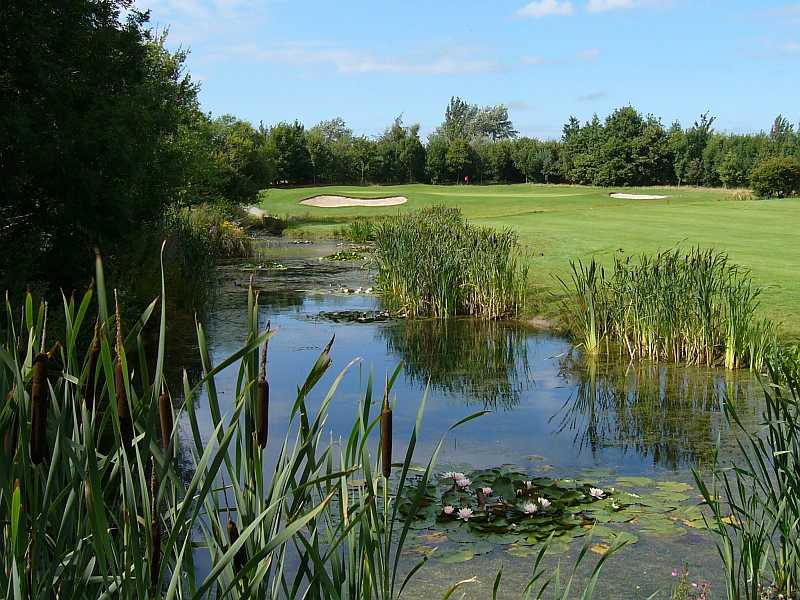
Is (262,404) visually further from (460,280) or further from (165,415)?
(460,280)

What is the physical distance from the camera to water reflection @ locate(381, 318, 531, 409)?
343 inches

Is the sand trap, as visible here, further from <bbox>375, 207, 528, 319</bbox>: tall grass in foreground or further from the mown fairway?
<bbox>375, 207, 528, 319</bbox>: tall grass in foreground

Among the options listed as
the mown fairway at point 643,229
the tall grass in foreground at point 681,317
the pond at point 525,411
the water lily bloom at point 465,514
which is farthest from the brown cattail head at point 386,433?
the mown fairway at point 643,229

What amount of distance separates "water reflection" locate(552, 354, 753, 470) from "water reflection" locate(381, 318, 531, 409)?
0.67m

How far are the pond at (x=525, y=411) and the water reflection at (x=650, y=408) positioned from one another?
15 mm

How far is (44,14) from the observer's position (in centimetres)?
820

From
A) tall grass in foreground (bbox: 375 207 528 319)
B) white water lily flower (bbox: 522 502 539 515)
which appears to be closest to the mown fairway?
tall grass in foreground (bbox: 375 207 528 319)

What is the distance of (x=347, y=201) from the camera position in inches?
1731

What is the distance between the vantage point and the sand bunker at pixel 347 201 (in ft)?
140

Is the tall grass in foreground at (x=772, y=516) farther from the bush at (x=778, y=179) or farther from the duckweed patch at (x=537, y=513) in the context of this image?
the bush at (x=778, y=179)

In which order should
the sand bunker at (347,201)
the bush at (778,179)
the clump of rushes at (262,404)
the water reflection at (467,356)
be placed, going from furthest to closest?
the bush at (778,179) < the sand bunker at (347,201) < the water reflection at (467,356) < the clump of rushes at (262,404)

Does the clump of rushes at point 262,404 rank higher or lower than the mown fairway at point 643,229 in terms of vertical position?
higher

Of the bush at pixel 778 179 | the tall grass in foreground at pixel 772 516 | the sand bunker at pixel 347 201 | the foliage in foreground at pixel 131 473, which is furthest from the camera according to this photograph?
the bush at pixel 778 179

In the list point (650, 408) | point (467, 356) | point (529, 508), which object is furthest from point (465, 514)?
point (467, 356)
